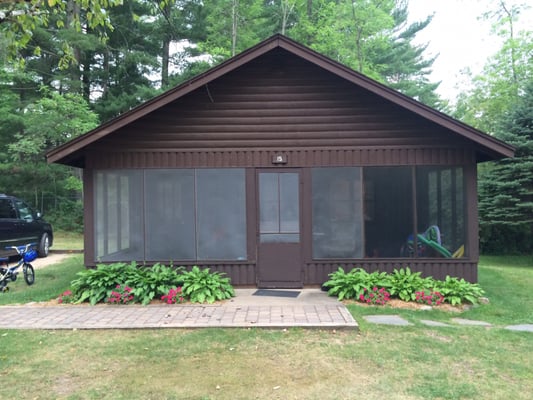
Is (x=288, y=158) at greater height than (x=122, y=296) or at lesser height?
greater

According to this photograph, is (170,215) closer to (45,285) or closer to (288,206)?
(288,206)

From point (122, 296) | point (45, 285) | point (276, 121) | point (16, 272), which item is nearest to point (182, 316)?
point (122, 296)

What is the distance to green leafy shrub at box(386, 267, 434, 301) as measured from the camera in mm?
6781

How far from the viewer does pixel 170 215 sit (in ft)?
25.7

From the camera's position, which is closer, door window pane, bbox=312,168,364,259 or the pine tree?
door window pane, bbox=312,168,364,259

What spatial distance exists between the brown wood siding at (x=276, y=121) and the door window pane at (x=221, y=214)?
33cm

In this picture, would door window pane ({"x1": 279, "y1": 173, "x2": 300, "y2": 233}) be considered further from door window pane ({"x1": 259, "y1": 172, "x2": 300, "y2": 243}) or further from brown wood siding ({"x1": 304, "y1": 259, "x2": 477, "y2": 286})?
brown wood siding ({"x1": 304, "y1": 259, "x2": 477, "y2": 286})

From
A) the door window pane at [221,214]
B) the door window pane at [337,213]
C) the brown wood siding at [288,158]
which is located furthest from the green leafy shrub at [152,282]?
the door window pane at [337,213]

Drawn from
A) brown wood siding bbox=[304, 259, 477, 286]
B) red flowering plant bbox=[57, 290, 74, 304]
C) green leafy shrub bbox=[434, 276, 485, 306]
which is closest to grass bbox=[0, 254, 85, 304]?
red flowering plant bbox=[57, 290, 74, 304]

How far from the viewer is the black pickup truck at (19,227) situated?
33.8ft

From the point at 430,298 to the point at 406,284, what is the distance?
421mm

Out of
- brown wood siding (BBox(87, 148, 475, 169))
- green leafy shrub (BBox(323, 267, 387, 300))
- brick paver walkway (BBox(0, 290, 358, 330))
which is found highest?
brown wood siding (BBox(87, 148, 475, 169))

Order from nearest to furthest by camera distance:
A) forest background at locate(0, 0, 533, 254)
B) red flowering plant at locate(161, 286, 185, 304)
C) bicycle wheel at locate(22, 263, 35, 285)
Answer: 1. red flowering plant at locate(161, 286, 185, 304)
2. bicycle wheel at locate(22, 263, 35, 285)
3. forest background at locate(0, 0, 533, 254)

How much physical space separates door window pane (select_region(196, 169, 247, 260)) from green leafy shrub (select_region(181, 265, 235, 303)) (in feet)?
1.86
